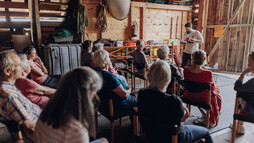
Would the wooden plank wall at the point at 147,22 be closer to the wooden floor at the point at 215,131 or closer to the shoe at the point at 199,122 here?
the wooden floor at the point at 215,131

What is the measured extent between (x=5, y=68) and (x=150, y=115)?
1286mm

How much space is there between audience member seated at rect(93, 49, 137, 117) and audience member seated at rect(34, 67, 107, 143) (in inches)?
40.6

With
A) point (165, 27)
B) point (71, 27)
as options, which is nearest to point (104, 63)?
point (71, 27)

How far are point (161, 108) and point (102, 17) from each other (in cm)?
519

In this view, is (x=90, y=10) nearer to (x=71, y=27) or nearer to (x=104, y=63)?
(x=71, y=27)

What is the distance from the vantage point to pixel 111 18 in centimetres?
636

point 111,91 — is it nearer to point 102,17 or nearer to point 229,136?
point 229,136

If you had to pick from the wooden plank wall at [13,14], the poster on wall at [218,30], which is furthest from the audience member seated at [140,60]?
the poster on wall at [218,30]

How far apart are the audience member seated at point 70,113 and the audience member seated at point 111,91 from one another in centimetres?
103

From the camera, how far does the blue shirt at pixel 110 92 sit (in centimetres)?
202

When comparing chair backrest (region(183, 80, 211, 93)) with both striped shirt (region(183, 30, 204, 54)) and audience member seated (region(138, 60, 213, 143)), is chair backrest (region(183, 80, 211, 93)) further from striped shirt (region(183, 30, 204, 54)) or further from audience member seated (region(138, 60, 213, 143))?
striped shirt (region(183, 30, 204, 54))

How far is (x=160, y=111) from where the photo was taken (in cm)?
140

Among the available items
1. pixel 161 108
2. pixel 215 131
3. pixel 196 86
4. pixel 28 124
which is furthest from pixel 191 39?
pixel 28 124

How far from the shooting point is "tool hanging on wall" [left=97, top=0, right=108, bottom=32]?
5.99 m
